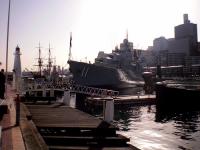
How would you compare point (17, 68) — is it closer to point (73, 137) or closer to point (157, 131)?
point (157, 131)

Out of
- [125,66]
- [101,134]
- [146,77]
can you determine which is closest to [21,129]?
[101,134]

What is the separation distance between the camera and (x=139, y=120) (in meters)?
30.3

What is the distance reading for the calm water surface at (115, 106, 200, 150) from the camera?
18.4m

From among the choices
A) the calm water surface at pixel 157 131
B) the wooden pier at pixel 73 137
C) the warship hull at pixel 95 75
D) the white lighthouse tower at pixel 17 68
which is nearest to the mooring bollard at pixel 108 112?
the wooden pier at pixel 73 137

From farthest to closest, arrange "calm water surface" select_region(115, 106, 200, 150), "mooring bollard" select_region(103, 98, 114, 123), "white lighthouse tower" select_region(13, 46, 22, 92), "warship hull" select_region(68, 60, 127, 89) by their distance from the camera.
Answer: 1. "warship hull" select_region(68, 60, 127, 89)
2. "white lighthouse tower" select_region(13, 46, 22, 92)
3. "calm water surface" select_region(115, 106, 200, 150)
4. "mooring bollard" select_region(103, 98, 114, 123)

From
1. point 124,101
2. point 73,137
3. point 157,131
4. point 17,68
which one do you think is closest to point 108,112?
point 73,137

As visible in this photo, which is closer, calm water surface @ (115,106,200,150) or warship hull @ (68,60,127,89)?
calm water surface @ (115,106,200,150)

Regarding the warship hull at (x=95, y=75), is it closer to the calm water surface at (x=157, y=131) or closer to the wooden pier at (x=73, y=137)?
the calm water surface at (x=157, y=131)

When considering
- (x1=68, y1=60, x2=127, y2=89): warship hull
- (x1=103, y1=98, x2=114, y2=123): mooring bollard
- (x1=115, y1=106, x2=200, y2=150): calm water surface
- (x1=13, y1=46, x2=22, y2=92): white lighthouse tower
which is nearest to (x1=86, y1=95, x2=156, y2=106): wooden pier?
(x1=115, y1=106, x2=200, y2=150): calm water surface

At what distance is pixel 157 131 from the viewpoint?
939 inches

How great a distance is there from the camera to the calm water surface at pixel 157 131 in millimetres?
18438

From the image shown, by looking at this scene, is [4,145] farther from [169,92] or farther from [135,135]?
[169,92]

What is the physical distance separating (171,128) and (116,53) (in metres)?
73.4

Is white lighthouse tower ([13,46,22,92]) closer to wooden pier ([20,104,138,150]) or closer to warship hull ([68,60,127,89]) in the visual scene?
wooden pier ([20,104,138,150])
